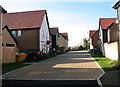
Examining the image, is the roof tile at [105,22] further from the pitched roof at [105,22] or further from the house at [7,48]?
the house at [7,48]

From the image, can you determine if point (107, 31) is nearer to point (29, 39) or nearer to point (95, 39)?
point (29, 39)

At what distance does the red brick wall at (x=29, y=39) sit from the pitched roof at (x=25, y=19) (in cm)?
82

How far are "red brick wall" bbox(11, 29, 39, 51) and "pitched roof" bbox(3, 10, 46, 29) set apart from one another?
823mm

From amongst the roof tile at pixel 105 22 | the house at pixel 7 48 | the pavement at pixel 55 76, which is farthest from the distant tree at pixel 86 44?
the pavement at pixel 55 76

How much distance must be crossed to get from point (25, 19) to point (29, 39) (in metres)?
4.29

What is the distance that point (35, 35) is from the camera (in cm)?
4222

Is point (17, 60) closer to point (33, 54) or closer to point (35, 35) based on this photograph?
point (33, 54)

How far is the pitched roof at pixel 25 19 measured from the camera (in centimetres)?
4278

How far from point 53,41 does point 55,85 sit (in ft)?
185

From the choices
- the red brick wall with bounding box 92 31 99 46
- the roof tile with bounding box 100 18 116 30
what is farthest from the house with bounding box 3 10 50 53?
the red brick wall with bounding box 92 31 99 46

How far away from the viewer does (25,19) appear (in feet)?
147

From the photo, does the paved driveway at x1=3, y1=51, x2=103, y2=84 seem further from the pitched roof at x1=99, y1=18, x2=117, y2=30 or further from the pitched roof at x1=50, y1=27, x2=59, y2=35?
the pitched roof at x1=50, y1=27, x2=59, y2=35

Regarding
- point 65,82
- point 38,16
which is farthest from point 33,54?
point 65,82

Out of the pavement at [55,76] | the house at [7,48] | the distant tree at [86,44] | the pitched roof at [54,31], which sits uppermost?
the pitched roof at [54,31]
